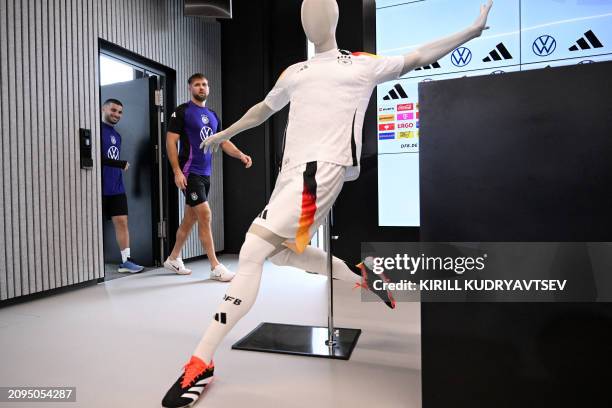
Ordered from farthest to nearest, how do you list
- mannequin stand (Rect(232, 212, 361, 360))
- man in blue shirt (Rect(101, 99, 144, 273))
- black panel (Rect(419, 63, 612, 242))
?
man in blue shirt (Rect(101, 99, 144, 273))
mannequin stand (Rect(232, 212, 361, 360))
black panel (Rect(419, 63, 612, 242))

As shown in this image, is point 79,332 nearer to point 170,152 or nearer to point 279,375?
point 279,375

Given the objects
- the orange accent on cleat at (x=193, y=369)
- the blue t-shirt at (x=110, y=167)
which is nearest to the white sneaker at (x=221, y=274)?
the blue t-shirt at (x=110, y=167)

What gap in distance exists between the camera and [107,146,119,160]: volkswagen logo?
12.9 ft

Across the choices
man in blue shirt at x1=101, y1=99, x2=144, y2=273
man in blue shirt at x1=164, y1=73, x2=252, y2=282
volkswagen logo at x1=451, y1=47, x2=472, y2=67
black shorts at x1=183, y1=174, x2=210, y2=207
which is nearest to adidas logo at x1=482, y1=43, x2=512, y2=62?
volkswagen logo at x1=451, y1=47, x2=472, y2=67

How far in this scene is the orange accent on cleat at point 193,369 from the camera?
1.38 metres

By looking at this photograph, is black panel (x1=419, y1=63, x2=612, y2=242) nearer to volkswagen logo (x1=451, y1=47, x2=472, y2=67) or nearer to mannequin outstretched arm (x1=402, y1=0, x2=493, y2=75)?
mannequin outstretched arm (x1=402, y1=0, x2=493, y2=75)

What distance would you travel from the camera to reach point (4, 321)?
2379 millimetres

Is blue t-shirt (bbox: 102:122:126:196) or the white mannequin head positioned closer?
the white mannequin head

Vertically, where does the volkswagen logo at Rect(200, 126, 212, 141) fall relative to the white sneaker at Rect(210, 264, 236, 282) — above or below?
above

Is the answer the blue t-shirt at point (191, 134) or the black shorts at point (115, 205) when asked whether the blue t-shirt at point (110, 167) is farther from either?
the blue t-shirt at point (191, 134)

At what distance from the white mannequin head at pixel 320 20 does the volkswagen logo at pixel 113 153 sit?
2.89 metres

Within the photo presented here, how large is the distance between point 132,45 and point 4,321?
249 centimetres

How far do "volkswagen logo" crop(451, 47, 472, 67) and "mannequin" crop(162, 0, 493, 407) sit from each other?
170cm

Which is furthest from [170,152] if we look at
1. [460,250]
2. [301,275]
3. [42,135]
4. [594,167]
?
[594,167]
